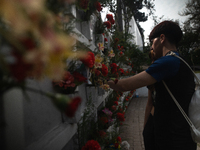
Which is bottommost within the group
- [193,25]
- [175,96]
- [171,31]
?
[175,96]

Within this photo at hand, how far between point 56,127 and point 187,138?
1277 mm

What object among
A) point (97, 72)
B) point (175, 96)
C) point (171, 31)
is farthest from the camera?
point (171, 31)

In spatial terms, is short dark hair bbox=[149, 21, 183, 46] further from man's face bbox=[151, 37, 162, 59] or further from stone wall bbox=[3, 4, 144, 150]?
stone wall bbox=[3, 4, 144, 150]

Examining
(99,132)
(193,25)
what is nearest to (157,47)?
(99,132)

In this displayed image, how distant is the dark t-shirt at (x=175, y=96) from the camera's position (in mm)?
1560

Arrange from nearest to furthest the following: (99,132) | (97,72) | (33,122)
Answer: (33,122) < (97,72) < (99,132)

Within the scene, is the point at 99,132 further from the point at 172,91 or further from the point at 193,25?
the point at 193,25

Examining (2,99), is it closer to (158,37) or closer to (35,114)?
(35,114)

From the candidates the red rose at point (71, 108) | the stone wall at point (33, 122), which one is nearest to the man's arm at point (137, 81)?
the stone wall at point (33, 122)

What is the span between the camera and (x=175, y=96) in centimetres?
162

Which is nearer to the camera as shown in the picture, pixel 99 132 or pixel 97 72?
pixel 97 72

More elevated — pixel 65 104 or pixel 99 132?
pixel 65 104

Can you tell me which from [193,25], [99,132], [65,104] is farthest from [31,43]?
[193,25]

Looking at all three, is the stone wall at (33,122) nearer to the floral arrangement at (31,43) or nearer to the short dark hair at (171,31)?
the floral arrangement at (31,43)
